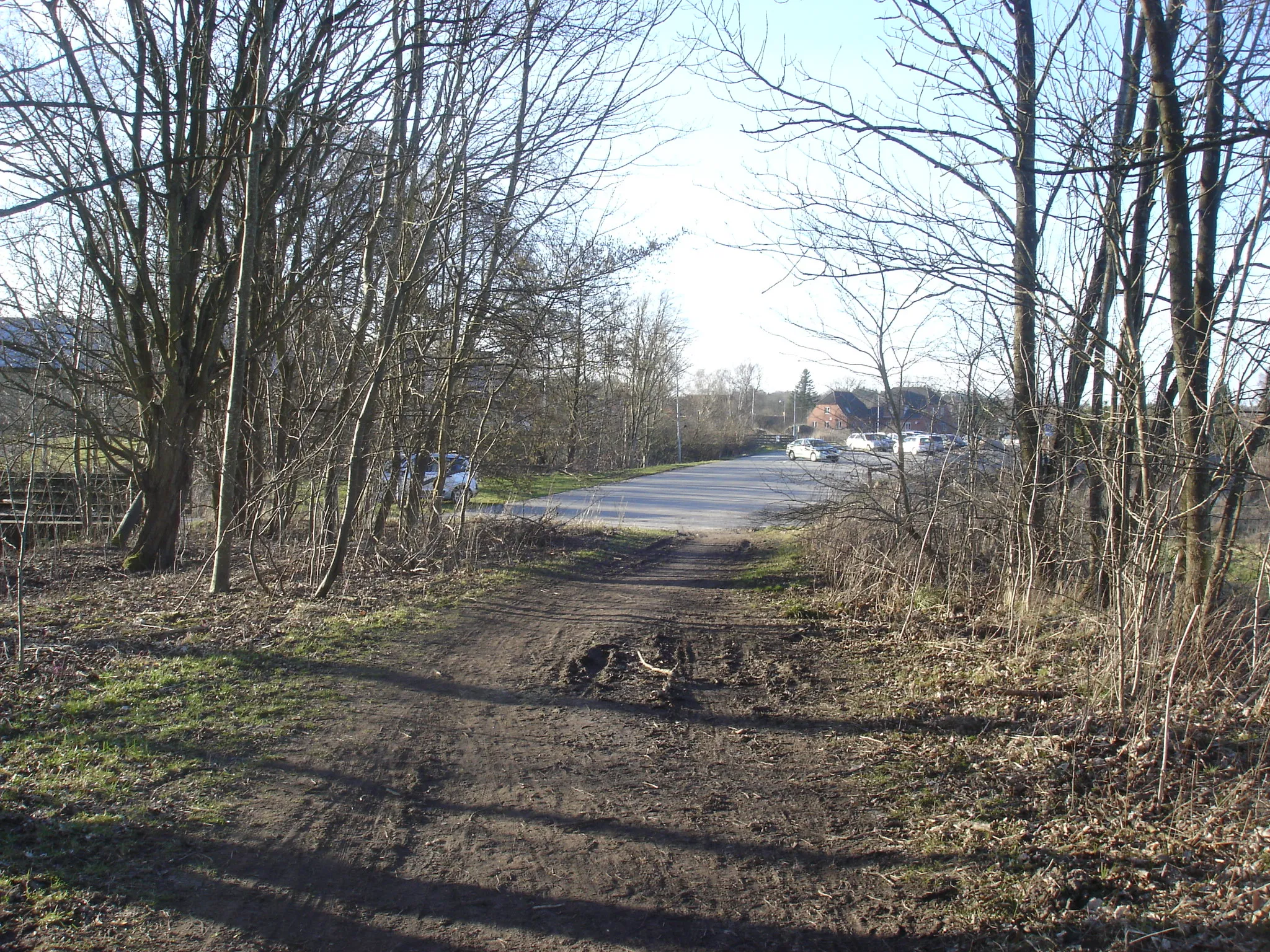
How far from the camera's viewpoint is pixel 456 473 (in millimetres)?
12562

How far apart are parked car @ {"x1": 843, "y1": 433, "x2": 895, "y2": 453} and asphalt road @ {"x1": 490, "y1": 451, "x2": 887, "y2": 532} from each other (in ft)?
0.41

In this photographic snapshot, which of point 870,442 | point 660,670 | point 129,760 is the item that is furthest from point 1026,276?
point 129,760

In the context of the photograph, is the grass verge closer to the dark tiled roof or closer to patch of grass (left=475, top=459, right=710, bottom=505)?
patch of grass (left=475, top=459, right=710, bottom=505)

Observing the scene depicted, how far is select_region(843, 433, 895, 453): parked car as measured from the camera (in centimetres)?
933

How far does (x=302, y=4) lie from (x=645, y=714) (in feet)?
26.0

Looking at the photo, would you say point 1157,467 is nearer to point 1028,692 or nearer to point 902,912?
point 1028,692

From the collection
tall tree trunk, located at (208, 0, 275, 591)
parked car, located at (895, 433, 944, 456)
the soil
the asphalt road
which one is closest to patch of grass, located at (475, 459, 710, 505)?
the asphalt road

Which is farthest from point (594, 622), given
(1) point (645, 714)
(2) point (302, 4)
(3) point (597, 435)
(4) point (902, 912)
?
(3) point (597, 435)

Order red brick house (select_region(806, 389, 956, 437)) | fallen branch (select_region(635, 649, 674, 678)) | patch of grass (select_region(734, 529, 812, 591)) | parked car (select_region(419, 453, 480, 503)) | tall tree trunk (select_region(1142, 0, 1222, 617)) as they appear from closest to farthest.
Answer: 1. tall tree trunk (select_region(1142, 0, 1222, 617))
2. fallen branch (select_region(635, 649, 674, 678))
3. red brick house (select_region(806, 389, 956, 437))
4. patch of grass (select_region(734, 529, 812, 591))
5. parked car (select_region(419, 453, 480, 503))

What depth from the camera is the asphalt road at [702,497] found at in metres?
10.5

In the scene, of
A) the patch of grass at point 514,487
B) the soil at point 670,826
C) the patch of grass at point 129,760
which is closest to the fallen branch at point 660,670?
the soil at point 670,826

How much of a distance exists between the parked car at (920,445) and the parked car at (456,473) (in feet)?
18.2

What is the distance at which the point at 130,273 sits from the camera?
39.2ft

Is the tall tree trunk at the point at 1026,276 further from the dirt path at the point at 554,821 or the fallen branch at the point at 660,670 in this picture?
the fallen branch at the point at 660,670
